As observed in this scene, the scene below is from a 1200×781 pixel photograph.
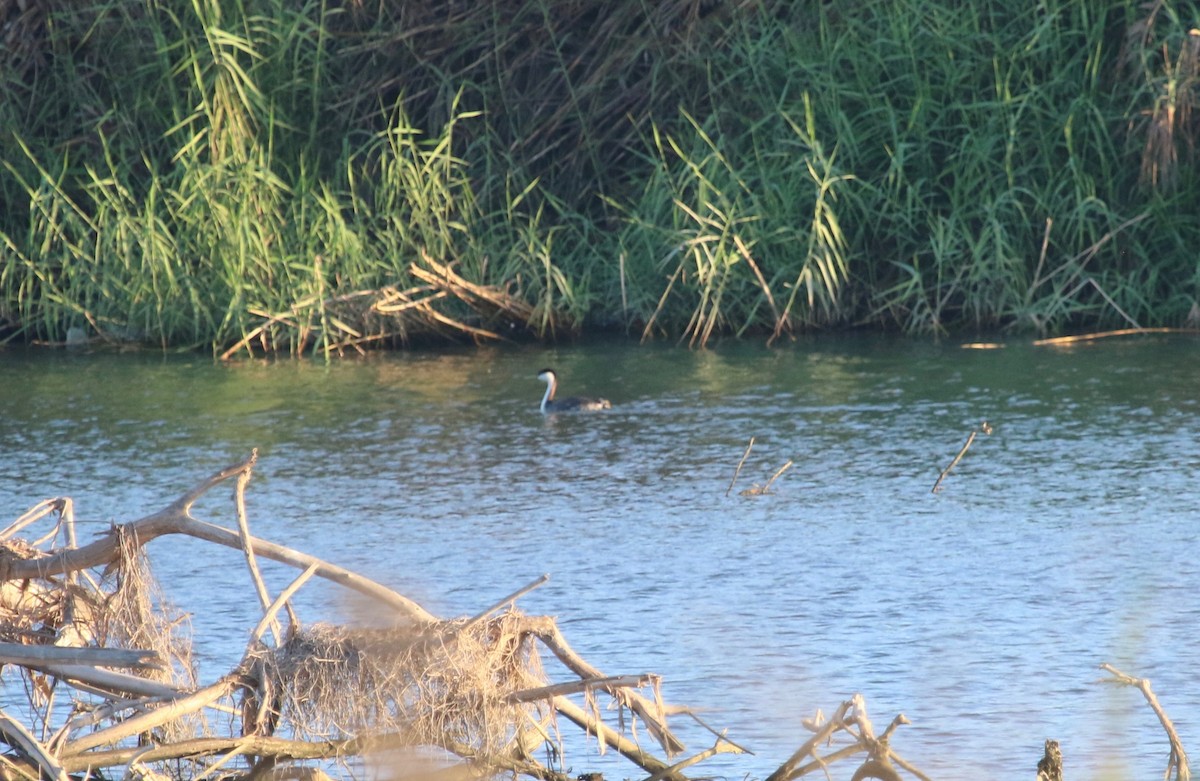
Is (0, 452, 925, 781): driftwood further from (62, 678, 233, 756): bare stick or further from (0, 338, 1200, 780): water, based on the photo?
Answer: (0, 338, 1200, 780): water

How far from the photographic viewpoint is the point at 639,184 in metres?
14.0

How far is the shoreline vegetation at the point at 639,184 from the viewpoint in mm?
12781

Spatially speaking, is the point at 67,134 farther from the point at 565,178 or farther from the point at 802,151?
the point at 802,151

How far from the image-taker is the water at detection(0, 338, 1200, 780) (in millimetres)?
5449

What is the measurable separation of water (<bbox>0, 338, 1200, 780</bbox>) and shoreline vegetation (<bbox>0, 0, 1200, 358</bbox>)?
19.6 inches

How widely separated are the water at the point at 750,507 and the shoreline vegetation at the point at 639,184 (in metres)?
0.50

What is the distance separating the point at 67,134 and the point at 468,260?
3398 millimetres

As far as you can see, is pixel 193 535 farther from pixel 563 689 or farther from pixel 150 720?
pixel 563 689

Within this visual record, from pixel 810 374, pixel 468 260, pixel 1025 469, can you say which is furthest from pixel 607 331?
pixel 1025 469

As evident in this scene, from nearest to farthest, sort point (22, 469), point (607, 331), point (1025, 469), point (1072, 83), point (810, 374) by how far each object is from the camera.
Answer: point (1025, 469) < point (22, 469) < point (810, 374) < point (1072, 83) < point (607, 331)

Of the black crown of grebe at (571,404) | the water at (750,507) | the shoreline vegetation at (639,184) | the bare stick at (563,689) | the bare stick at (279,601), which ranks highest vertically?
the shoreline vegetation at (639,184)

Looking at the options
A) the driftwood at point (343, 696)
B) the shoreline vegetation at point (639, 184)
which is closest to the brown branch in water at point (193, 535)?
the driftwood at point (343, 696)

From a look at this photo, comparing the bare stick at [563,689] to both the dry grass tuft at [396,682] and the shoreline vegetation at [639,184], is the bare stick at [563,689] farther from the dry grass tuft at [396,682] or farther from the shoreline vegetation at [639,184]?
the shoreline vegetation at [639,184]

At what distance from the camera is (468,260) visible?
13.4 metres
